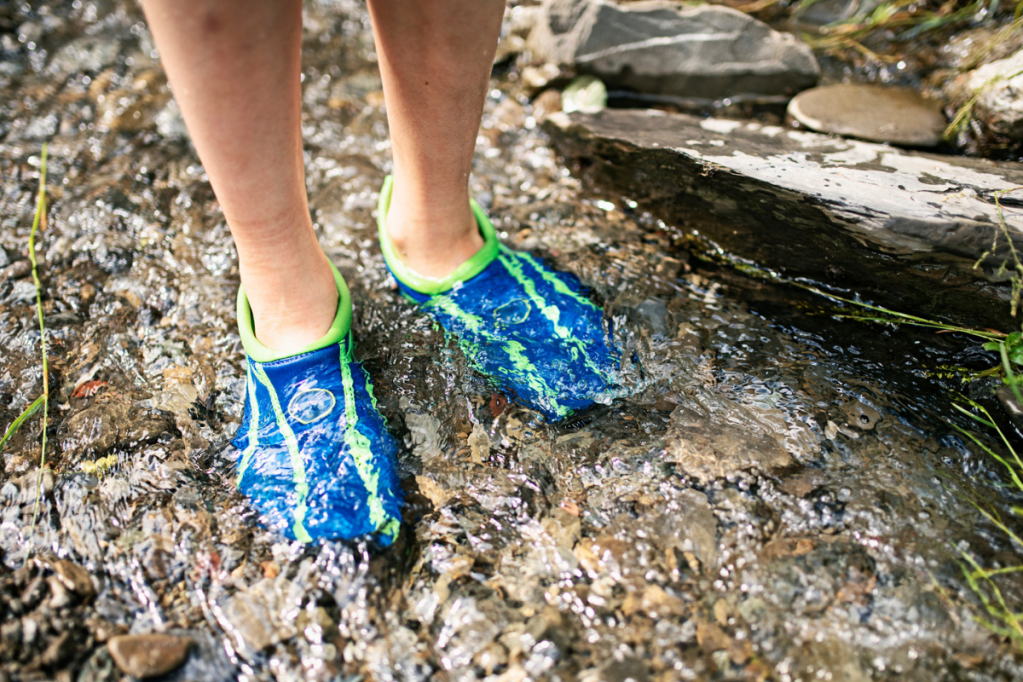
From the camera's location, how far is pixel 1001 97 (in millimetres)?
2102

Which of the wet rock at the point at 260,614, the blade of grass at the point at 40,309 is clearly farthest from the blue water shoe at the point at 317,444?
the blade of grass at the point at 40,309

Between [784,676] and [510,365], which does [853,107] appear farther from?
[784,676]

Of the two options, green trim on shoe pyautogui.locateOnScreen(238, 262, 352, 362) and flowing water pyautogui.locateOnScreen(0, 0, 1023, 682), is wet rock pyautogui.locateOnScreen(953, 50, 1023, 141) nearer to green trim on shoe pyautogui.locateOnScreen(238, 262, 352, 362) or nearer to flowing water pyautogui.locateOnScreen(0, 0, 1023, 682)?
flowing water pyautogui.locateOnScreen(0, 0, 1023, 682)

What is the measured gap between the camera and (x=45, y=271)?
2.06m

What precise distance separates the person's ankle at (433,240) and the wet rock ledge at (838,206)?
755 millimetres

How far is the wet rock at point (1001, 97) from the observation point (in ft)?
6.79

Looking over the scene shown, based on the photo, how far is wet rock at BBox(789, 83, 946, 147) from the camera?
233 centimetres

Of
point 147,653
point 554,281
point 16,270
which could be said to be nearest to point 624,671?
point 147,653

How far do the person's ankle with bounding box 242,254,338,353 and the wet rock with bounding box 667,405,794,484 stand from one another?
974mm

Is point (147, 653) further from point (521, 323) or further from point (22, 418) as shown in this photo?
point (521, 323)

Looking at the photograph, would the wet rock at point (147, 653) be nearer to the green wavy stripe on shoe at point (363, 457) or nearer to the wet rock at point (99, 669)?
the wet rock at point (99, 669)

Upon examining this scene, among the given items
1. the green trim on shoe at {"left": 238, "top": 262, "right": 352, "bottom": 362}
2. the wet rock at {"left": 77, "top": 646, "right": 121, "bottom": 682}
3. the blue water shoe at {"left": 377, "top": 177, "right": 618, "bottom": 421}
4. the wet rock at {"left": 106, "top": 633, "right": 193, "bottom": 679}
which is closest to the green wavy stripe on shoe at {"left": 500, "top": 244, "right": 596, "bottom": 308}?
the blue water shoe at {"left": 377, "top": 177, "right": 618, "bottom": 421}

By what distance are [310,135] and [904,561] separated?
2.67 m

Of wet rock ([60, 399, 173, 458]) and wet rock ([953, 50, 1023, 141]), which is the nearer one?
wet rock ([60, 399, 173, 458])
